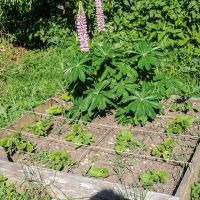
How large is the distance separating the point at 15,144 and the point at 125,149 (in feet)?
4.05

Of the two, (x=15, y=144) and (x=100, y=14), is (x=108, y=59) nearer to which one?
(x=100, y=14)

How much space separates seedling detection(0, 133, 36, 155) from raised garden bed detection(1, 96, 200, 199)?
0.06 meters

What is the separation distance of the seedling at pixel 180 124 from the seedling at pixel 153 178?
0.86 m

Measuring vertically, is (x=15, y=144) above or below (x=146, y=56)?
below

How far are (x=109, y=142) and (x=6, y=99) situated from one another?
203 centimetres

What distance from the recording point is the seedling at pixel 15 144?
4957 millimetres

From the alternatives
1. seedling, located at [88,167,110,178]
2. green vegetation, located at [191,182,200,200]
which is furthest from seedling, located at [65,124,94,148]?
green vegetation, located at [191,182,200,200]

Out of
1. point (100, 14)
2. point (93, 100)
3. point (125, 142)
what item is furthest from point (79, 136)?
point (100, 14)

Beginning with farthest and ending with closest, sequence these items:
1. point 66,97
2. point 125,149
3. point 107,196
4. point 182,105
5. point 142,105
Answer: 1. point 66,97
2. point 182,105
3. point 142,105
4. point 125,149
5. point 107,196

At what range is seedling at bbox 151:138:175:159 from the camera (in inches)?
181

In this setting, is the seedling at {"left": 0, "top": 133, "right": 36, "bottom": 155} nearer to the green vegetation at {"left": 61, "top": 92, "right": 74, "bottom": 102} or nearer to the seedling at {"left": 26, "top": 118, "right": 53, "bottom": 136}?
the seedling at {"left": 26, "top": 118, "right": 53, "bottom": 136}

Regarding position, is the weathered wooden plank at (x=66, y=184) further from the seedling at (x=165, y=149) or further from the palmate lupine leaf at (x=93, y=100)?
the palmate lupine leaf at (x=93, y=100)

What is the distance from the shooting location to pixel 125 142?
4.87 meters

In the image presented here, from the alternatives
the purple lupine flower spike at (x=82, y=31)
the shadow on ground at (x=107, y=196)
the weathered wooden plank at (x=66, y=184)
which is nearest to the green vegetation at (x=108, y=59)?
the purple lupine flower spike at (x=82, y=31)
